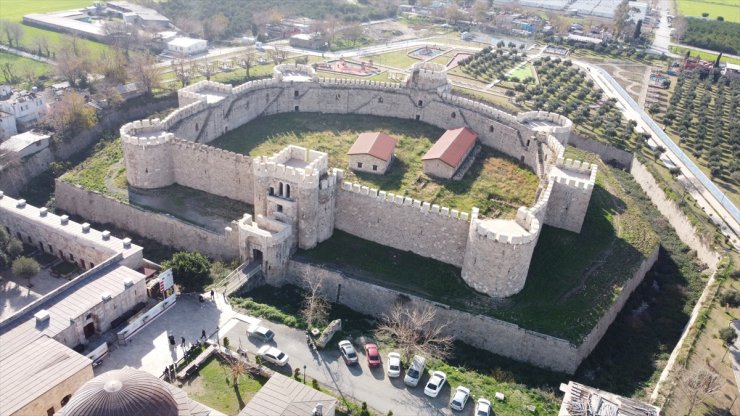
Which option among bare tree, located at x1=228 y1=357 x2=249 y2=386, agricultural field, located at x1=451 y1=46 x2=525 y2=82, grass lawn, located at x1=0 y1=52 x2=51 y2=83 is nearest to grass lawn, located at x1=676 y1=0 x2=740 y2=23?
agricultural field, located at x1=451 y1=46 x2=525 y2=82

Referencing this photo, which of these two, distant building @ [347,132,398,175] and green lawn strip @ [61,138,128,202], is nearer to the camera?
green lawn strip @ [61,138,128,202]

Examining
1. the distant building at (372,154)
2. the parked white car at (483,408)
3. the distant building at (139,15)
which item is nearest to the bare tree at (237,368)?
the parked white car at (483,408)

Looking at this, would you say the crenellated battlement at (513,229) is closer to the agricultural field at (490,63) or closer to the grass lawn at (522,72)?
the agricultural field at (490,63)

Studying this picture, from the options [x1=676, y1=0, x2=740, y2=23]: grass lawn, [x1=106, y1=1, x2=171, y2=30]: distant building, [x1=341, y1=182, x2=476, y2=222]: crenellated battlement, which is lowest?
[x1=341, y1=182, x2=476, y2=222]: crenellated battlement

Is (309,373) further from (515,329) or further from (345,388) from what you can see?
(515,329)

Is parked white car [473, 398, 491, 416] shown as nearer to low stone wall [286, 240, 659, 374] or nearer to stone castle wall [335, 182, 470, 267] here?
low stone wall [286, 240, 659, 374]

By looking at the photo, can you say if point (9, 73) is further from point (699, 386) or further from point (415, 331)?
point (699, 386)

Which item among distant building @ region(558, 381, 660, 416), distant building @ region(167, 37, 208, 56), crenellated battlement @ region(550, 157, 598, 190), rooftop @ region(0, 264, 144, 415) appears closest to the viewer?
distant building @ region(558, 381, 660, 416)
